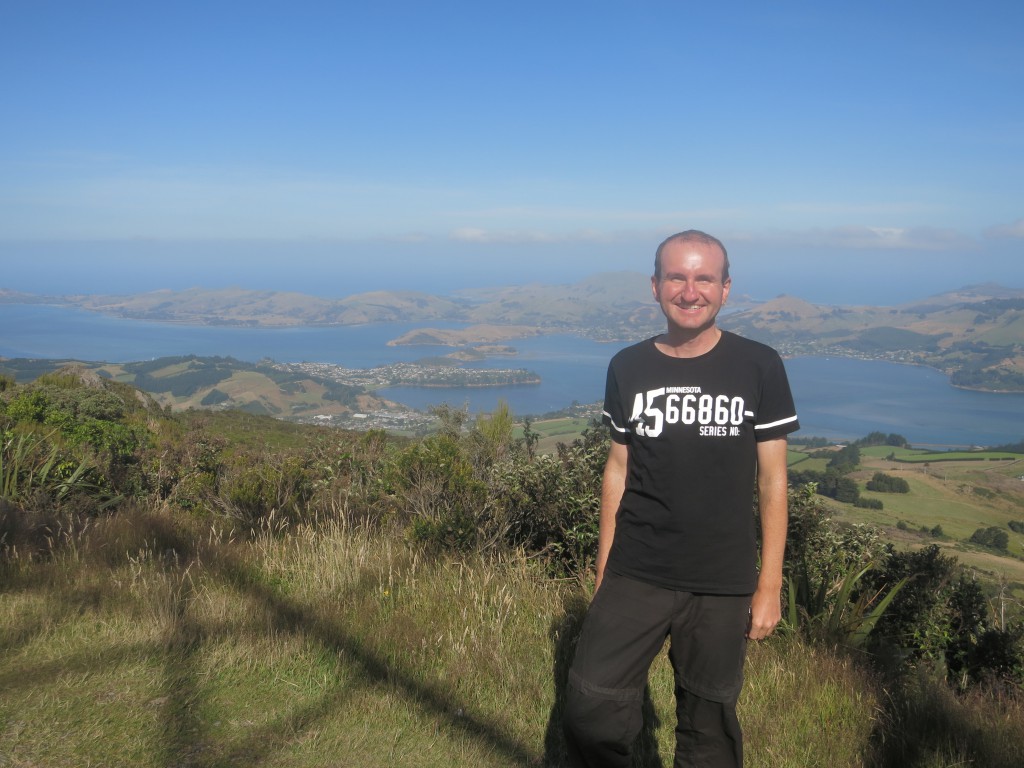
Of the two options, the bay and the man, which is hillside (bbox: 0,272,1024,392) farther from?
the man

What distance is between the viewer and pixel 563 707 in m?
3.08

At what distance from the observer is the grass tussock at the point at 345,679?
2711 mm

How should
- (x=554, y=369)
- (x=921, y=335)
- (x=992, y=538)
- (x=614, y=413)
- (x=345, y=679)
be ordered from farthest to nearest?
1. (x=921, y=335)
2. (x=554, y=369)
3. (x=992, y=538)
4. (x=345, y=679)
5. (x=614, y=413)

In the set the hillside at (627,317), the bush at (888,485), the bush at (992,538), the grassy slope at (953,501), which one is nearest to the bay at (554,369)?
the hillside at (627,317)

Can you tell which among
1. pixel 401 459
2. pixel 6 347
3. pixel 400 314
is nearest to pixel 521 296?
pixel 400 314

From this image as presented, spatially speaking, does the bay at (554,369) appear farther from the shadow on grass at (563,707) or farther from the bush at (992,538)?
the shadow on grass at (563,707)

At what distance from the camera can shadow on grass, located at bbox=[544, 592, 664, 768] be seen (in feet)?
9.06

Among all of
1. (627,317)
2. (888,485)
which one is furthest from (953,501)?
(627,317)

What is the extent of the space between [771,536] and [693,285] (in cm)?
85

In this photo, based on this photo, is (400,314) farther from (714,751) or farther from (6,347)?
(714,751)

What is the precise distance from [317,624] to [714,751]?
6.91 ft

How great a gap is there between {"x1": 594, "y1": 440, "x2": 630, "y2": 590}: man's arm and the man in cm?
15

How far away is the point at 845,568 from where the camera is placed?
15.7 ft

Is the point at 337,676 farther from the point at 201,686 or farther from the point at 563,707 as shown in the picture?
the point at 563,707
